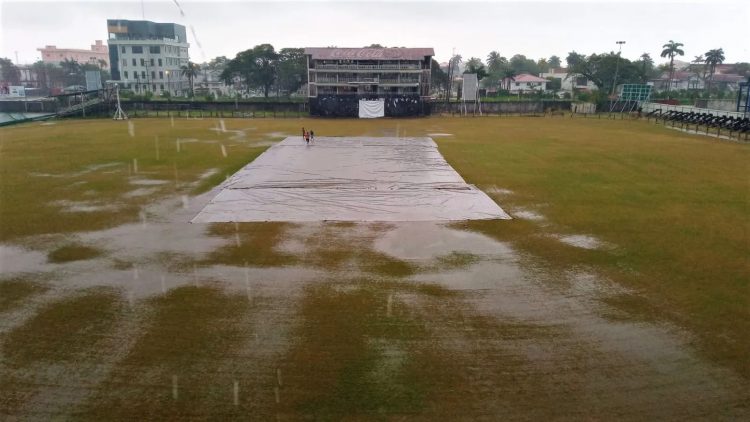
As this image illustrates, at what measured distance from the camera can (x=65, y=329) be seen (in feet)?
30.1

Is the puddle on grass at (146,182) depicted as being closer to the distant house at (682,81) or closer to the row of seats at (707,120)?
the row of seats at (707,120)

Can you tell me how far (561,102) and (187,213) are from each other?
219 feet

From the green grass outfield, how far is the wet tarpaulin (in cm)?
122

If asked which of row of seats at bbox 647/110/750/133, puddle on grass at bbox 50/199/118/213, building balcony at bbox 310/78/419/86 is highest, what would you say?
building balcony at bbox 310/78/419/86

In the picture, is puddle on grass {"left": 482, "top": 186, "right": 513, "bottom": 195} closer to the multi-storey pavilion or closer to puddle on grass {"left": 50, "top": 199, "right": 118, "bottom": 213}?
puddle on grass {"left": 50, "top": 199, "right": 118, "bottom": 213}

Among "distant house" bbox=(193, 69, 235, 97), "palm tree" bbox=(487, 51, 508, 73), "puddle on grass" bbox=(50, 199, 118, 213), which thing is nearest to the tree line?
"palm tree" bbox=(487, 51, 508, 73)

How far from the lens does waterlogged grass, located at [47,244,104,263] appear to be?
12945 mm

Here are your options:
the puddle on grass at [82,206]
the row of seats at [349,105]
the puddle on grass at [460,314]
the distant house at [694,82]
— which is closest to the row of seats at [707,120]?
the row of seats at [349,105]

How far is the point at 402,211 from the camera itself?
17750mm

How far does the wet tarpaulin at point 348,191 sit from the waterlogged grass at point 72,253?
346 cm

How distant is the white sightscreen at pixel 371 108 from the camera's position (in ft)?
215

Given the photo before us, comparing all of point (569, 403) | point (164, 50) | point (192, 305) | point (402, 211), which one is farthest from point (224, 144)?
point (164, 50)

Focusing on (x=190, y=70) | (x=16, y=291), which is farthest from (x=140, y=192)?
(x=190, y=70)

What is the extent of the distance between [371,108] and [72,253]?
55017mm
